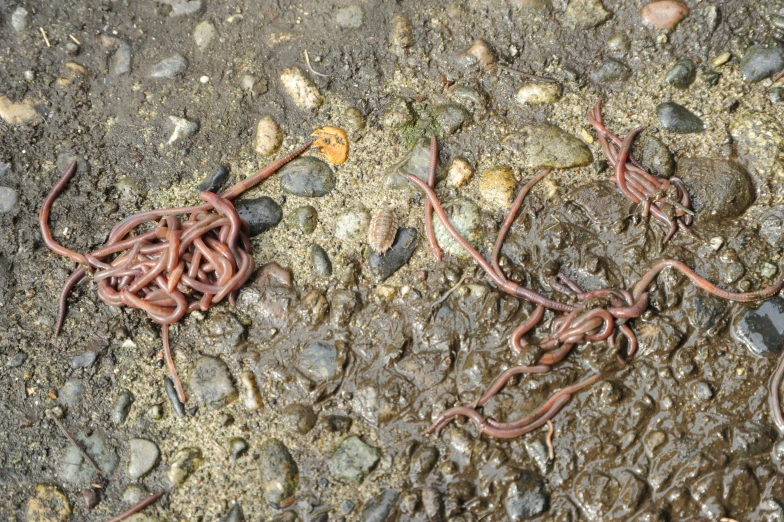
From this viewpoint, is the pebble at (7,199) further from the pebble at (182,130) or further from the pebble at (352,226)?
the pebble at (352,226)

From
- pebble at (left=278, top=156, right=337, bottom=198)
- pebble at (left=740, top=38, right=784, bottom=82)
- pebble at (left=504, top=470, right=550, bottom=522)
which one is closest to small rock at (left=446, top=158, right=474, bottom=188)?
pebble at (left=278, top=156, right=337, bottom=198)

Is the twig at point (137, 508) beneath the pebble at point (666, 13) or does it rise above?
beneath

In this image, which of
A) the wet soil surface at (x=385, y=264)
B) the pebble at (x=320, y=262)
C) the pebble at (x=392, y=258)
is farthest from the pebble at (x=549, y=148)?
the pebble at (x=320, y=262)

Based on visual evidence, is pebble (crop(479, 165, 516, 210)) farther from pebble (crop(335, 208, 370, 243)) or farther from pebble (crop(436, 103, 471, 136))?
pebble (crop(335, 208, 370, 243))

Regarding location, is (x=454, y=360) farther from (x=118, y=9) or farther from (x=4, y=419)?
(x=118, y=9)

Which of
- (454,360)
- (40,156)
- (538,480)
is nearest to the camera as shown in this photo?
(538,480)

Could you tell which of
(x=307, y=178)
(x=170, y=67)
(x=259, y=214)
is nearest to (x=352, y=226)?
(x=307, y=178)

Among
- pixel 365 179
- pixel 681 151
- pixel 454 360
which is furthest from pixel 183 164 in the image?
pixel 681 151

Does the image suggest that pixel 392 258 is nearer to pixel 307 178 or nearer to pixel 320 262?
pixel 320 262
